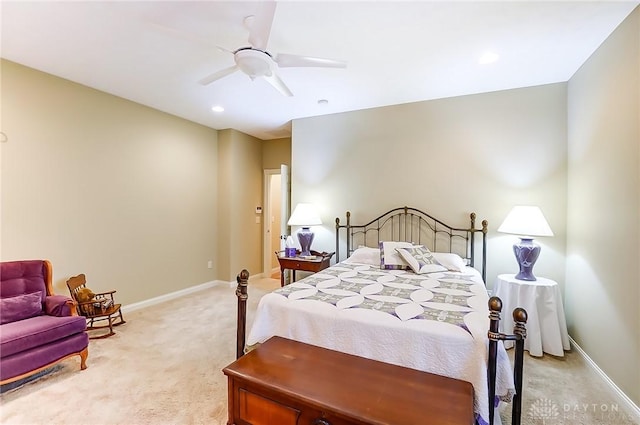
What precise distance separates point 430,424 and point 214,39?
9.96ft

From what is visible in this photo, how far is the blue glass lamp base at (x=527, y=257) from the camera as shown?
299 centimetres

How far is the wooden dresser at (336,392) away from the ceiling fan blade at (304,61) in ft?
6.63

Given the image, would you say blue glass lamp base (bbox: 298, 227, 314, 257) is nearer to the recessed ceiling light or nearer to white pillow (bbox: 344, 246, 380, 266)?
white pillow (bbox: 344, 246, 380, 266)

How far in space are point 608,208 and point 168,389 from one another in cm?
388

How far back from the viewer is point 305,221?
4.21 metres

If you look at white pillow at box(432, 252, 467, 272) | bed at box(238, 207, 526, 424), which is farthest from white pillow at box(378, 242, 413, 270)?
white pillow at box(432, 252, 467, 272)

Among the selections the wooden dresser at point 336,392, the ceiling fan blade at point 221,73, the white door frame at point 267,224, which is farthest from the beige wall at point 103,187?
the wooden dresser at point 336,392

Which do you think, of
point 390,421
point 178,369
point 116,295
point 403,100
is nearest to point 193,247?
point 116,295

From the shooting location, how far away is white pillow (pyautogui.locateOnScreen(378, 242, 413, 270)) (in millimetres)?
3293

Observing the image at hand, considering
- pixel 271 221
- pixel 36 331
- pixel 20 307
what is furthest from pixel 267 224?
pixel 36 331

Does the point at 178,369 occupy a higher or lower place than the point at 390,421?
lower

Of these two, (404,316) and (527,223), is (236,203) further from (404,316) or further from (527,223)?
(527,223)

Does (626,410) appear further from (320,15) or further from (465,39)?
(320,15)

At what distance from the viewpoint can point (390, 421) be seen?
1.27 metres
